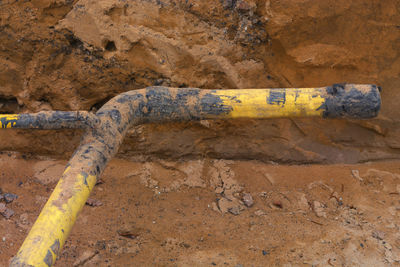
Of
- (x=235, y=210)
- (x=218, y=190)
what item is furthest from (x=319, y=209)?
(x=218, y=190)

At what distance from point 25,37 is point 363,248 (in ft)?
8.02

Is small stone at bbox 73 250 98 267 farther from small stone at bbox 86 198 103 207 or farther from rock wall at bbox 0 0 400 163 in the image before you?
rock wall at bbox 0 0 400 163

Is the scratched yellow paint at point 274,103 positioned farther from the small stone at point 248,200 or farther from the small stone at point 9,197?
the small stone at point 9,197

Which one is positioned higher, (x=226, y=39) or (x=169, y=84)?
(x=226, y=39)

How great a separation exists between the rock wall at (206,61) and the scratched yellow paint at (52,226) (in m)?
1.22

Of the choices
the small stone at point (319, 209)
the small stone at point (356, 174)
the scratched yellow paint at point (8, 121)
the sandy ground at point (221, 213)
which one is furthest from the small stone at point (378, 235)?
the scratched yellow paint at point (8, 121)

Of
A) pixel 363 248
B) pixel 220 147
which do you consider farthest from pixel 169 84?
pixel 363 248

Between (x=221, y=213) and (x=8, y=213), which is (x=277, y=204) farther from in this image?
(x=8, y=213)

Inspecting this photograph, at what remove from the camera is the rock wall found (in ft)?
8.00

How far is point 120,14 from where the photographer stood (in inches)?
95.8

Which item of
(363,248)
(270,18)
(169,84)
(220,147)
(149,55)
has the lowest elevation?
(363,248)

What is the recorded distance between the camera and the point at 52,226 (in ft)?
4.40

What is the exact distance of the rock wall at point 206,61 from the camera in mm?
2438

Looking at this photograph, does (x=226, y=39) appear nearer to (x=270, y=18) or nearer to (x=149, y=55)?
(x=270, y=18)
